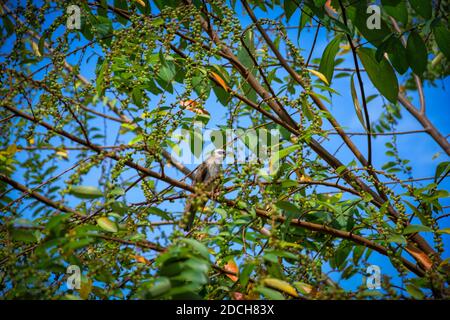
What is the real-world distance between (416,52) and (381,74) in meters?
0.17

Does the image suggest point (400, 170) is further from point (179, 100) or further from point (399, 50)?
point (179, 100)

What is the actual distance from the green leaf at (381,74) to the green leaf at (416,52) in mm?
108

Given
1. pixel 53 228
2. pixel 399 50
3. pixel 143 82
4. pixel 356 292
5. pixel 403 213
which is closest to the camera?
pixel 53 228

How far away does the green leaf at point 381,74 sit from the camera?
5.89ft

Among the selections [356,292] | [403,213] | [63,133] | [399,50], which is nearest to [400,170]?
[399,50]

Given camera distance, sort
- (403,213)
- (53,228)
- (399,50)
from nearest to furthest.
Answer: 1. (53,228)
2. (403,213)
3. (399,50)

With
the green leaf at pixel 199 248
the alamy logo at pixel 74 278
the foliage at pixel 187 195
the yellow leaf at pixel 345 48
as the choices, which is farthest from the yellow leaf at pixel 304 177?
the yellow leaf at pixel 345 48

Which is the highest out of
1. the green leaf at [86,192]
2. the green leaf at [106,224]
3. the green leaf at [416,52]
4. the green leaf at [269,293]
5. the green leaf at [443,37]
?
the green leaf at [443,37]

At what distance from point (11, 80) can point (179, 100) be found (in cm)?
49

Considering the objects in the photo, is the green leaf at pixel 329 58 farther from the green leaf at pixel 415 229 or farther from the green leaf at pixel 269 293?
the green leaf at pixel 269 293

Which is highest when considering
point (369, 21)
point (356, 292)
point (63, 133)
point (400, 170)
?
point (369, 21)

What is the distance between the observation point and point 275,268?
1.20 metres

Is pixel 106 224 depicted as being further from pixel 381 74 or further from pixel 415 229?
pixel 381 74

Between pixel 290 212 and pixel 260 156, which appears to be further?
pixel 260 156
